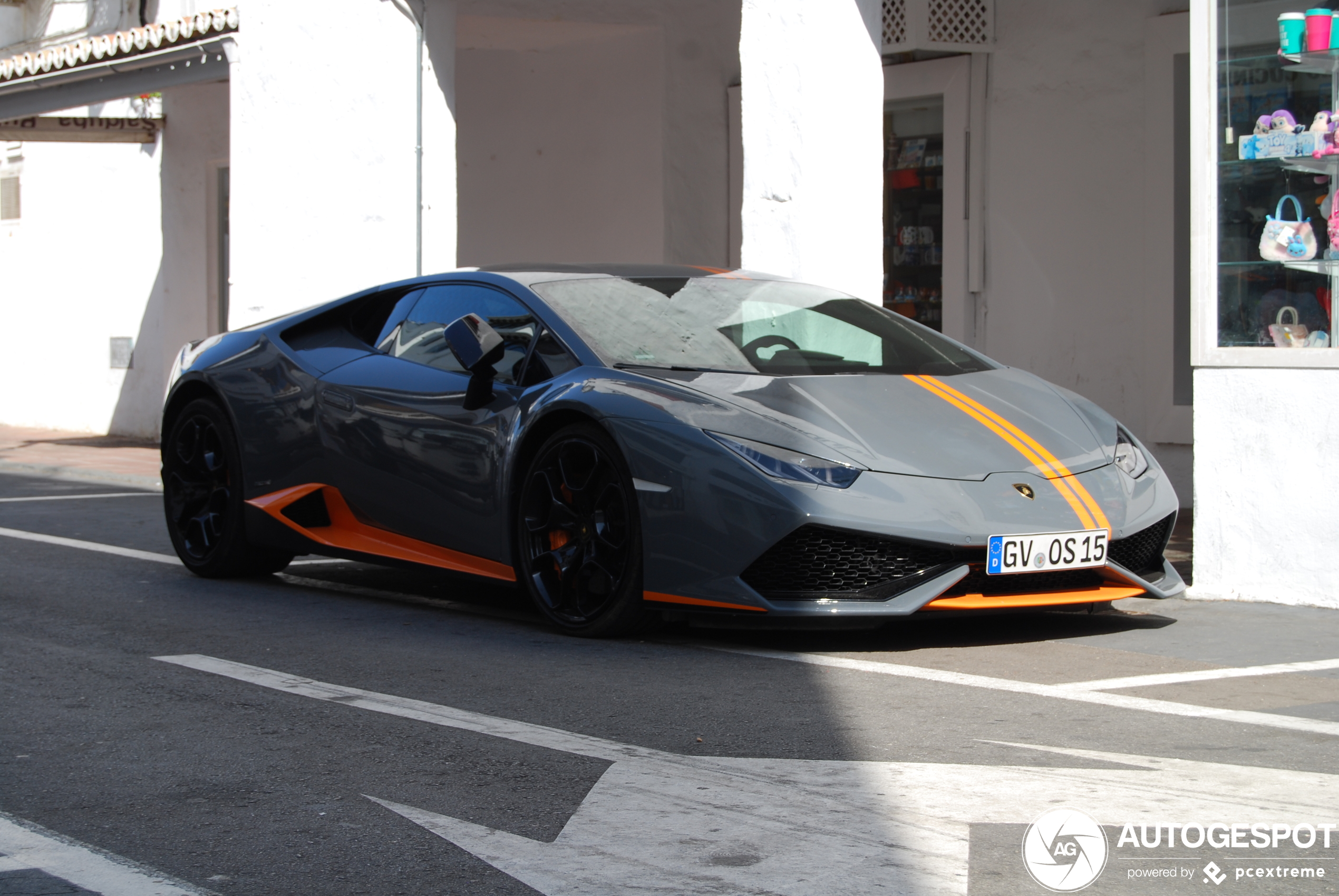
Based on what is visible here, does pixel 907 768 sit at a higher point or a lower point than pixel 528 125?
lower

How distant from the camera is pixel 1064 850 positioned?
10.5 feet

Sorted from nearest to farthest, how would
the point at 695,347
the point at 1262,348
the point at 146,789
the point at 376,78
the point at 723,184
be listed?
the point at 146,789, the point at 695,347, the point at 1262,348, the point at 376,78, the point at 723,184

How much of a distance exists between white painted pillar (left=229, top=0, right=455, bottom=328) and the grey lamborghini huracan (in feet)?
17.1

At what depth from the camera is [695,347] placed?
5945 millimetres

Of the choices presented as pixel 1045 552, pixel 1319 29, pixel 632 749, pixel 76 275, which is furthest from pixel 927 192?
pixel 76 275

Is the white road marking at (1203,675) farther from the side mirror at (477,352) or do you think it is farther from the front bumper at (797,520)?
the side mirror at (477,352)

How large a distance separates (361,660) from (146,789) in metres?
1.64

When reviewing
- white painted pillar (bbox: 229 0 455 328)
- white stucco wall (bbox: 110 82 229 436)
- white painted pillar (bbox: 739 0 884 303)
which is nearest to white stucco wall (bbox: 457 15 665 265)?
white painted pillar (bbox: 229 0 455 328)

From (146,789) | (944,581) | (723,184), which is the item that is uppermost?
(723,184)

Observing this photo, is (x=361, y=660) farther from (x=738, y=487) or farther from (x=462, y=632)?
(x=738, y=487)

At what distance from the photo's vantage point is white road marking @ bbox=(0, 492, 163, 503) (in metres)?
11.6

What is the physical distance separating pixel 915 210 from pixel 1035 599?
283 inches

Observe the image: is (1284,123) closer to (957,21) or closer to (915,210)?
(957,21)

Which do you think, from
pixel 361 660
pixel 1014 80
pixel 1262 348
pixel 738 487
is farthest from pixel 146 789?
pixel 1014 80
